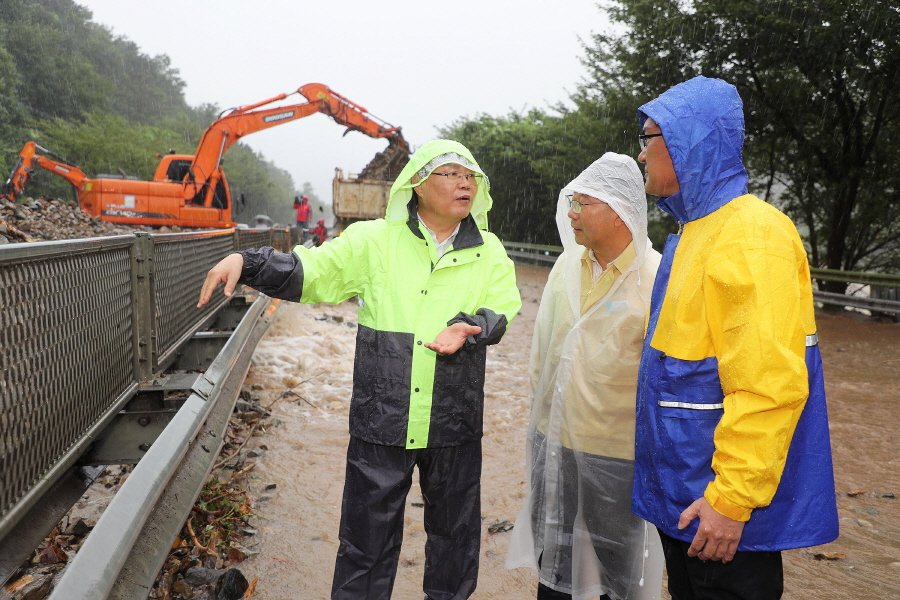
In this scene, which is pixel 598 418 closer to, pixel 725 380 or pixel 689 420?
pixel 689 420

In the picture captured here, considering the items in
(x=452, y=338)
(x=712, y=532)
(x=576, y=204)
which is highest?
(x=576, y=204)

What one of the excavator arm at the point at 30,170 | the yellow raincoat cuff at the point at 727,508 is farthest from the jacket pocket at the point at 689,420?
the excavator arm at the point at 30,170

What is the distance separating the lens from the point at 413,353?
2.68 m

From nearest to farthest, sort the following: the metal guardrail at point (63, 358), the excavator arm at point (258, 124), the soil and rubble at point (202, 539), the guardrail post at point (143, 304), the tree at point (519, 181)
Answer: the metal guardrail at point (63, 358) < the soil and rubble at point (202, 539) < the guardrail post at point (143, 304) < the excavator arm at point (258, 124) < the tree at point (519, 181)

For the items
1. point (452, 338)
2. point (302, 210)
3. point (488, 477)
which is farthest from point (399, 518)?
point (302, 210)

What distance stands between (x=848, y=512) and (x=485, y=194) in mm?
3225

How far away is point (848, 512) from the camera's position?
4270 mm

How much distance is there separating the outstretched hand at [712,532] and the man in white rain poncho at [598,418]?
29.0 inches

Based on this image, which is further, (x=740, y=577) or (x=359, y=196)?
(x=359, y=196)

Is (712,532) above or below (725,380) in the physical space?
below

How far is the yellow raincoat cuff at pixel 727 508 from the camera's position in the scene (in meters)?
1.75

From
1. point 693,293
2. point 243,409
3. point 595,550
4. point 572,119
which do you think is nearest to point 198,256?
point 243,409

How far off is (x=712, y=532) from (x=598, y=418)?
84cm

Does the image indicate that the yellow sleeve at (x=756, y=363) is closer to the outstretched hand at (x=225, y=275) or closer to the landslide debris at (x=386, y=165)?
the outstretched hand at (x=225, y=275)
